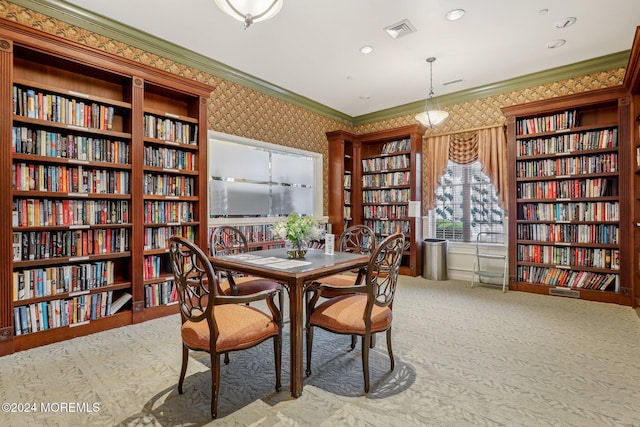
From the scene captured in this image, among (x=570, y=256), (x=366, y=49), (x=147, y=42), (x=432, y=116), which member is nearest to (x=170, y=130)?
(x=147, y=42)

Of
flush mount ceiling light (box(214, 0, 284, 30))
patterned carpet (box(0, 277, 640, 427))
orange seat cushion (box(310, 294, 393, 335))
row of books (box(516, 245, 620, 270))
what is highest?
flush mount ceiling light (box(214, 0, 284, 30))

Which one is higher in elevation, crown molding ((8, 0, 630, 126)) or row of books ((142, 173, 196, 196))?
crown molding ((8, 0, 630, 126))

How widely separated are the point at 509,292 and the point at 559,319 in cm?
118

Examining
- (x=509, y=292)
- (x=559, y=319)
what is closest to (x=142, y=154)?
(x=559, y=319)

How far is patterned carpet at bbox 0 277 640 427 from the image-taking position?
5.90 feet

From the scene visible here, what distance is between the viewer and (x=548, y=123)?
4496 mm

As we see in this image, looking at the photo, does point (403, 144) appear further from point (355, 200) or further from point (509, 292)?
point (509, 292)

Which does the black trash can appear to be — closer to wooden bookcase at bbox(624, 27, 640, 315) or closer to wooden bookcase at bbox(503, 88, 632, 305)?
wooden bookcase at bbox(503, 88, 632, 305)

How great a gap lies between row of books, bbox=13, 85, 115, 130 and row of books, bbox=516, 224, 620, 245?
5412 millimetres

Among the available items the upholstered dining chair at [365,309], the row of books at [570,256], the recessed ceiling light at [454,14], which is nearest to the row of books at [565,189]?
the row of books at [570,256]

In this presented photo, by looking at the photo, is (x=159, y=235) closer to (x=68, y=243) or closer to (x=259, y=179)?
(x=68, y=243)

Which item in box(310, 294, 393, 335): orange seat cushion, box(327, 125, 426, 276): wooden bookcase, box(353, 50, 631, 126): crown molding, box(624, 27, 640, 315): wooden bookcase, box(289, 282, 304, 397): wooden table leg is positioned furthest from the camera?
box(327, 125, 426, 276): wooden bookcase

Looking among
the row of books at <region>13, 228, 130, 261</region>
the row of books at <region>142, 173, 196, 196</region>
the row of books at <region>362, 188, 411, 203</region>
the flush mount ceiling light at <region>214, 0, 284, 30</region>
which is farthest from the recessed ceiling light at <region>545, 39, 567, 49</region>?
the row of books at <region>13, 228, 130, 261</region>

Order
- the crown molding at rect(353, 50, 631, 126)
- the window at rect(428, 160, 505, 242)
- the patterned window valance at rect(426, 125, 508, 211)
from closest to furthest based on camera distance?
the crown molding at rect(353, 50, 631, 126) → the patterned window valance at rect(426, 125, 508, 211) → the window at rect(428, 160, 505, 242)
